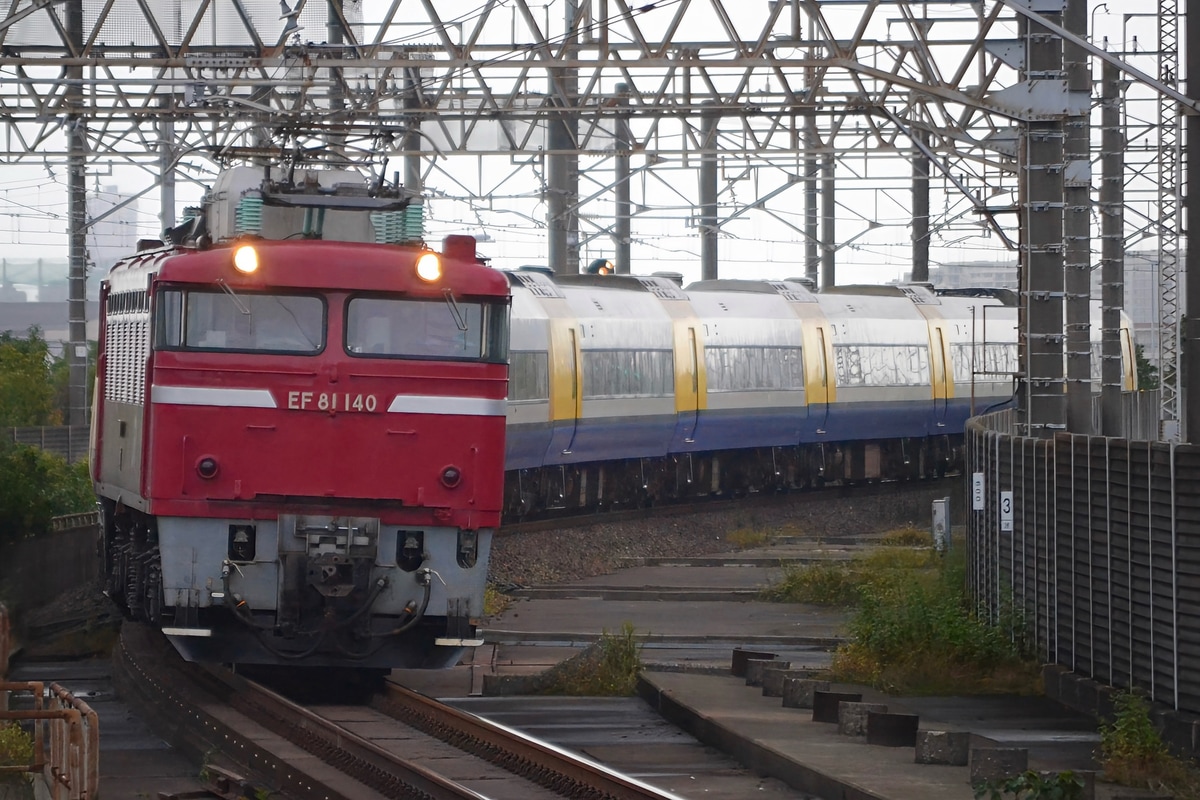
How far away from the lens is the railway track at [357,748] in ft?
33.8

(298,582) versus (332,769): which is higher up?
(298,582)

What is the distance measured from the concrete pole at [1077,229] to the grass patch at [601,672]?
→ 16.4ft

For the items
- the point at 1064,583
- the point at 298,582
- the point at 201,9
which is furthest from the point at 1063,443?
the point at 201,9

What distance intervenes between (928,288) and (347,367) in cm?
2589

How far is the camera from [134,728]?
13336 mm

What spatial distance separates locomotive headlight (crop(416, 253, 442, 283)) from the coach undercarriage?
484 inches

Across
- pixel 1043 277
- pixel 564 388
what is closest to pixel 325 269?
pixel 1043 277

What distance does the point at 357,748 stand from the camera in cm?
1123

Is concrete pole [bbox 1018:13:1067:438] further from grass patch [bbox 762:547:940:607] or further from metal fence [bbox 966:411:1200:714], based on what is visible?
grass patch [bbox 762:547:940:607]

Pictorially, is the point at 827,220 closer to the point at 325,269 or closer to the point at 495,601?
the point at 495,601

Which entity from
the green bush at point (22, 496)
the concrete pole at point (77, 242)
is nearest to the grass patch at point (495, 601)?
the green bush at point (22, 496)

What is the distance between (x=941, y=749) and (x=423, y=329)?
14.5ft

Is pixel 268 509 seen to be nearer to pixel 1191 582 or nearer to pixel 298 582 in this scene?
pixel 298 582

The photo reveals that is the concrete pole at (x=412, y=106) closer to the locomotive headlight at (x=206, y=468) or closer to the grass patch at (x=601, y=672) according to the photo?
the grass patch at (x=601, y=672)
